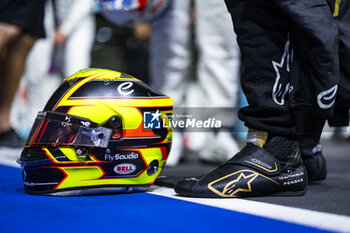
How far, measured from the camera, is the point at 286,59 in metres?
1.22

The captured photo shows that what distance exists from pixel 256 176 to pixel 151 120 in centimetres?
38

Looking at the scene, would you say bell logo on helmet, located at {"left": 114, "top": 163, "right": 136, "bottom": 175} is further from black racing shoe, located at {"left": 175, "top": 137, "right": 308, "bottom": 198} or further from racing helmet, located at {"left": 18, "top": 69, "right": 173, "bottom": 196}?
black racing shoe, located at {"left": 175, "top": 137, "right": 308, "bottom": 198}

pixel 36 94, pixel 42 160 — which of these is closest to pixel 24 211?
pixel 42 160

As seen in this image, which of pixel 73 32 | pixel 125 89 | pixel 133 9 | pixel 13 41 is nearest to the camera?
pixel 125 89

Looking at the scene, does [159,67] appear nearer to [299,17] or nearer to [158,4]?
[158,4]

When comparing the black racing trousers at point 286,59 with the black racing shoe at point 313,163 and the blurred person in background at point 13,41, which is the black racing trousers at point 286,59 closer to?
the black racing shoe at point 313,163

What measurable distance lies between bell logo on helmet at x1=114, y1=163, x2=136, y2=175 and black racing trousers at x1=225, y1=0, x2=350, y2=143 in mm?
394

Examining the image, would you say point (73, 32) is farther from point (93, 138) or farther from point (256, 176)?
point (256, 176)

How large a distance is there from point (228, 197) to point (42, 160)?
0.56m

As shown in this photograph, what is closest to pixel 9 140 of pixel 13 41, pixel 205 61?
pixel 13 41

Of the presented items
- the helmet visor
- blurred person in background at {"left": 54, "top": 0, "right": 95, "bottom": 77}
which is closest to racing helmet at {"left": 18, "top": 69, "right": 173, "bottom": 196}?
the helmet visor

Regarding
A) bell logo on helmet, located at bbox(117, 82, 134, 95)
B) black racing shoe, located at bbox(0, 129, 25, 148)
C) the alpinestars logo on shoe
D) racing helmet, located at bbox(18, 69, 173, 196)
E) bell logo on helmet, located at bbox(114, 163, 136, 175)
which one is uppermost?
bell logo on helmet, located at bbox(117, 82, 134, 95)

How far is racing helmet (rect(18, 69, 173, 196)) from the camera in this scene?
44.4 inches

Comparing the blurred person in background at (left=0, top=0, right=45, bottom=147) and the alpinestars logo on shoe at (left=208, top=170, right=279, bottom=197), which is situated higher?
the blurred person in background at (left=0, top=0, right=45, bottom=147)
